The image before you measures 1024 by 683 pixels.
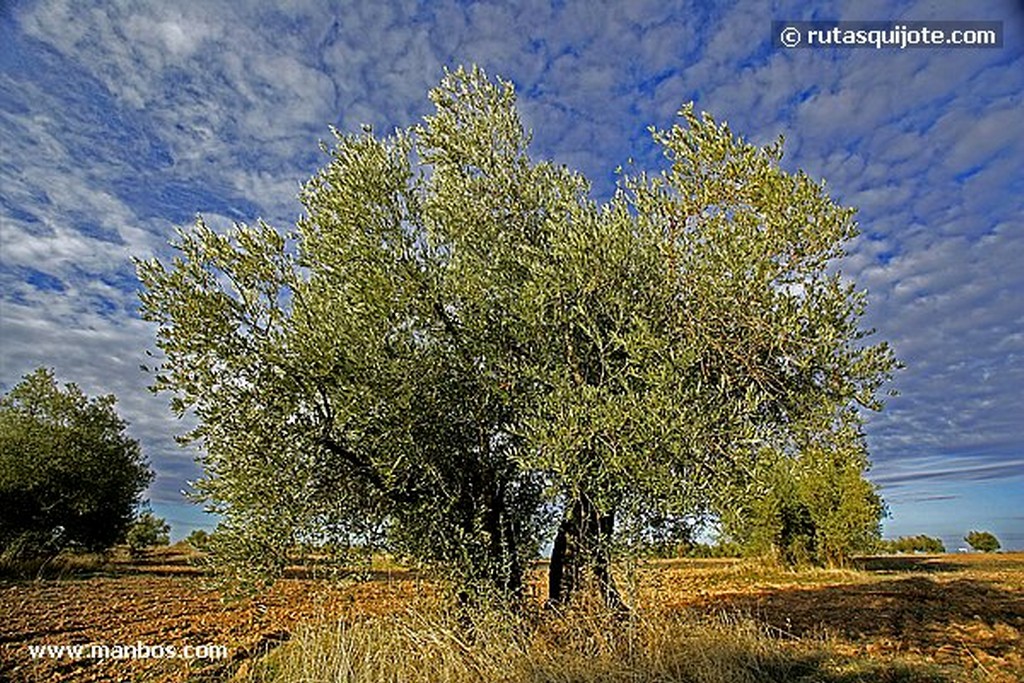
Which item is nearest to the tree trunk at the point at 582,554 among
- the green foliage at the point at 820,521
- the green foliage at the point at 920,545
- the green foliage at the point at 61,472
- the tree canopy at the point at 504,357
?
the tree canopy at the point at 504,357

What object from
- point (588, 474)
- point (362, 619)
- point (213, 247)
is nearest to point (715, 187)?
point (588, 474)

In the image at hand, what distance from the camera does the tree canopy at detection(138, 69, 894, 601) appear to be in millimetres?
9617

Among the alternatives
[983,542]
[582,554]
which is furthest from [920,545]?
[582,554]

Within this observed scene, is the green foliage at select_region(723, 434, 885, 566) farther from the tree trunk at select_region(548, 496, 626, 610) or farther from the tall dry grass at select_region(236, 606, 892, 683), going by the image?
the tree trunk at select_region(548, 496, 626, 610)

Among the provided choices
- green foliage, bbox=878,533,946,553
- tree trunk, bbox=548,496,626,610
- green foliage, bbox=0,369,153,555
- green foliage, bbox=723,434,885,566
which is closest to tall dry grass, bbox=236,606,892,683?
tree trunk, bbox=548,496,626,610

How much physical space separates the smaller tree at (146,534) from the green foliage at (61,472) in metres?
3.07

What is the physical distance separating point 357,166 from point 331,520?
635cm

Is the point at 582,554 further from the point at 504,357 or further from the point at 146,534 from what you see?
the point at 146,534

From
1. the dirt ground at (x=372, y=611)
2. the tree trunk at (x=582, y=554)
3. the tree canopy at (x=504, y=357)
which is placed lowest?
the dirt ground at (x=372, y=611)

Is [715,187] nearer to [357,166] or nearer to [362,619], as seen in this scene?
[357,166]

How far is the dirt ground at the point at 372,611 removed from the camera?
1146 centimetres

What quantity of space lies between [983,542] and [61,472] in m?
77.4

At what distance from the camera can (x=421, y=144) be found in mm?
12234

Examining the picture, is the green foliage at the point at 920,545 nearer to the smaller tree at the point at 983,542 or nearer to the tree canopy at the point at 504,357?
the smaller tree at the point at 983,542
